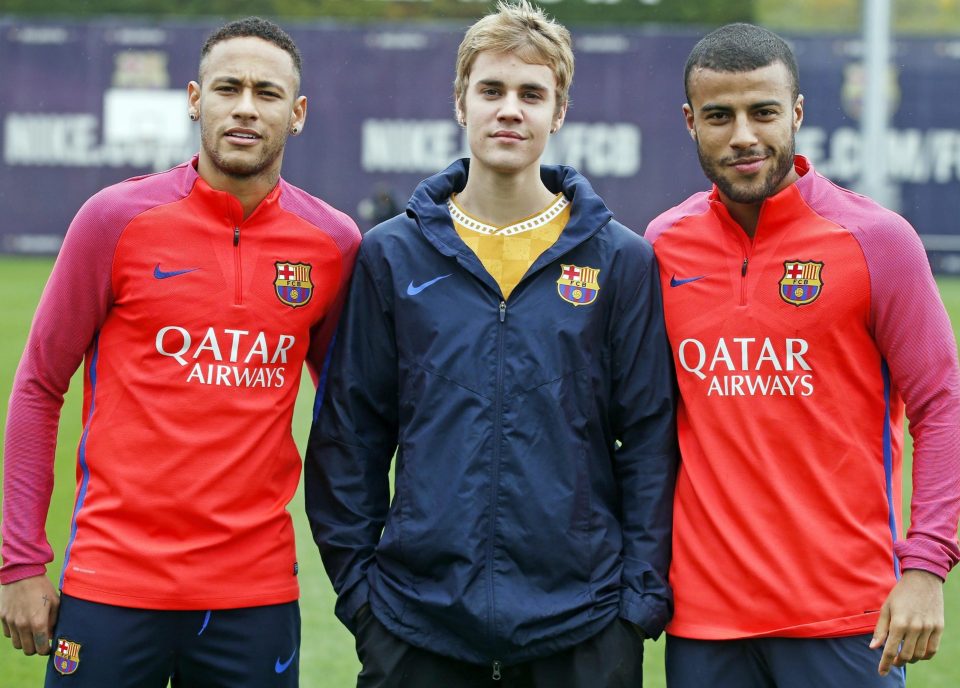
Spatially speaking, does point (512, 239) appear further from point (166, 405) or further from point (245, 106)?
point (166, 405)

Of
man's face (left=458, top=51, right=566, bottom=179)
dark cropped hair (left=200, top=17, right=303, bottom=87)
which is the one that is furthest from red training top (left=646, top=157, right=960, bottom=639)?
dark cropped hair (left=200, top=17, right=303, bottom=87)

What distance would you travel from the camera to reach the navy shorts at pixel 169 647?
300cm

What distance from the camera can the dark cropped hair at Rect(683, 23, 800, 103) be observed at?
3.12 metres

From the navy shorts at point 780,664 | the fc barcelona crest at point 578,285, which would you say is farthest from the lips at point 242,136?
the navy shorts at point 780,664

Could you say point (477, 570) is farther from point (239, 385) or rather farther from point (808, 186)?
point (808, 186)

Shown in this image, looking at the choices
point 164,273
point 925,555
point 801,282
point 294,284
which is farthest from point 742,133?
point 164,273

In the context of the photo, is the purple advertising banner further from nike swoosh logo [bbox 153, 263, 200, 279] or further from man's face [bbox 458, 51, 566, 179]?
Answer: nike swoosh logo [bbox 153, 263, 200, 279]

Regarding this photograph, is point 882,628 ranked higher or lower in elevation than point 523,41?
lower

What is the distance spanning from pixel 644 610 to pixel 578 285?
769 mm

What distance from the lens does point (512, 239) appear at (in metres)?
3.18

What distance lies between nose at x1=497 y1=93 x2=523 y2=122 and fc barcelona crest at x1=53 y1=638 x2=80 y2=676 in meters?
1.59

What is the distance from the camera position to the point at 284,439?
3221mm

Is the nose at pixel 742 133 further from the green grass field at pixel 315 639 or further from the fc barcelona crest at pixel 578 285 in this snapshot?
the green grass field at pixel 315 639

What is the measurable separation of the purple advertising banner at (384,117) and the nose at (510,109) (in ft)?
64.6
